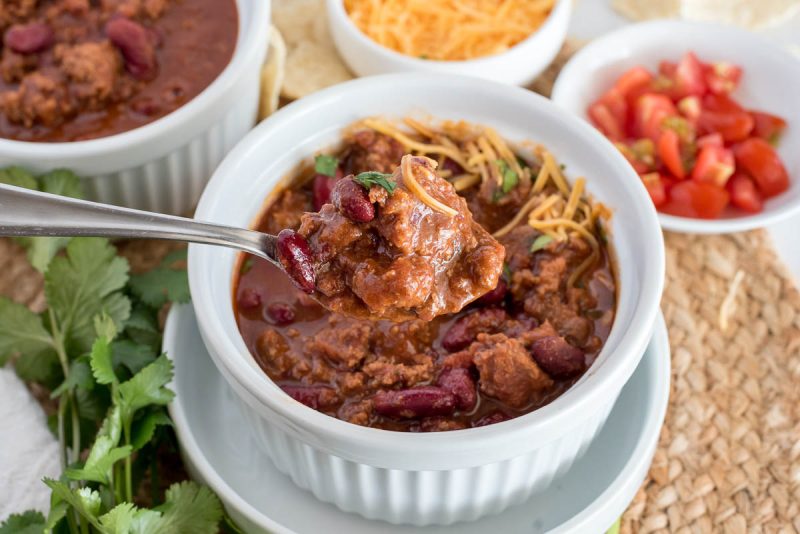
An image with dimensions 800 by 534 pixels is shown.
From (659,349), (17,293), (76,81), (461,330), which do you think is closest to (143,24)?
(76,81)

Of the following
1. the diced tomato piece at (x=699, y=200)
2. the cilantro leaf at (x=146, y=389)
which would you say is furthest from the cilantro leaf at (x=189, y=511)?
the diced tomato piece at (x=699, y=200)

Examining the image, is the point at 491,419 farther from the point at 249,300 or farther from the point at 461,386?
the point at 249,300

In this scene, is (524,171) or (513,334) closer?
(513,334)

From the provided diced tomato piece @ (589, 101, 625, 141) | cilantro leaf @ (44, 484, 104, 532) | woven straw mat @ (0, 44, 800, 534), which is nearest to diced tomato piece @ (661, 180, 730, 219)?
woven straw mat @ (0, 44, 800, 534)

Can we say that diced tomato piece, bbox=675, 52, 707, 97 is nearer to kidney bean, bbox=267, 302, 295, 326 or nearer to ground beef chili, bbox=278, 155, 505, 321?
ground beef chili, bbox=278, 155, 505, 321

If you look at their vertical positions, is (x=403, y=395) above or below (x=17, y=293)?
above

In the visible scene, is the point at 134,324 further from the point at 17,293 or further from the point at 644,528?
the point at 644,528
